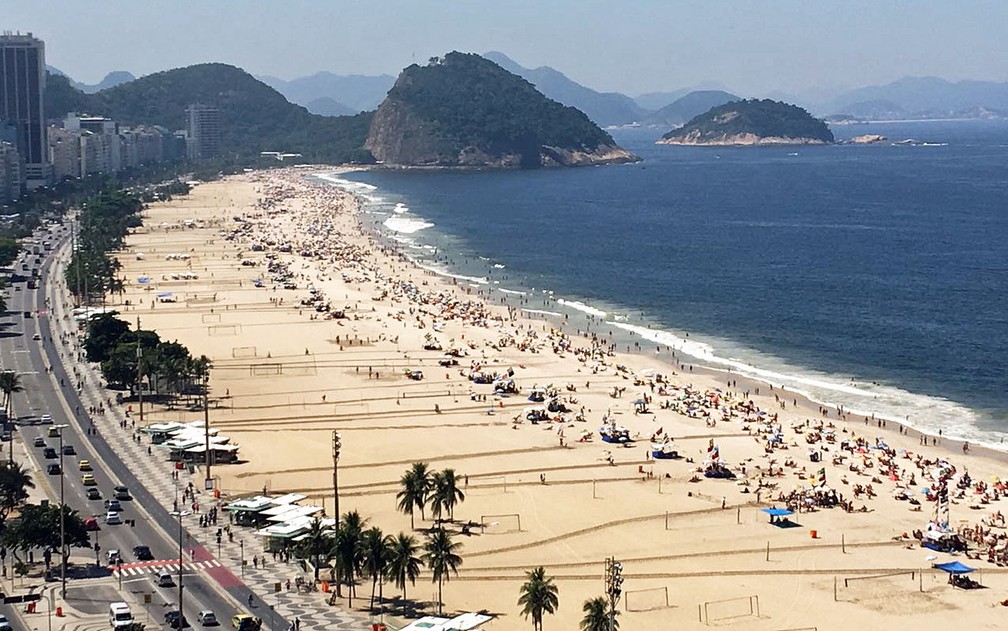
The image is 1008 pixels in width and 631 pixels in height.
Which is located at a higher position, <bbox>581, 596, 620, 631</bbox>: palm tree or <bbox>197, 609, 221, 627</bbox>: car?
<bbox>581, 596, 620, 631</bbox>: palm tree

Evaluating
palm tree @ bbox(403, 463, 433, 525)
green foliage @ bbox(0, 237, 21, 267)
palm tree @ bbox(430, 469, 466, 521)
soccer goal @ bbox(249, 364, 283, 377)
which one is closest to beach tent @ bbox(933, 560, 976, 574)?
palm tree @ bbox(430, 469, 466, 521)

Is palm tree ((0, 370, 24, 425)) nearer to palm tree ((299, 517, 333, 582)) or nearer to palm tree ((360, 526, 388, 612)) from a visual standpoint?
palm tree ((299, 517, 333, 582))

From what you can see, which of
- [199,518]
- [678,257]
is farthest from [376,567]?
[678,257]

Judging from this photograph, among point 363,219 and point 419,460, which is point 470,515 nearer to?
point 419,460

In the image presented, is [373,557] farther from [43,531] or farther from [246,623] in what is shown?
[43,531]

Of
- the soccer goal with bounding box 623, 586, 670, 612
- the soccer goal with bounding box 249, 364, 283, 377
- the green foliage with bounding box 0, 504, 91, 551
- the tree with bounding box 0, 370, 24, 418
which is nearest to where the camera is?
the soccer goal with bounding box 623, 586, 670, 612

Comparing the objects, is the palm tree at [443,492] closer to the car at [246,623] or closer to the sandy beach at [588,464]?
the sandy beach at [588,464]
